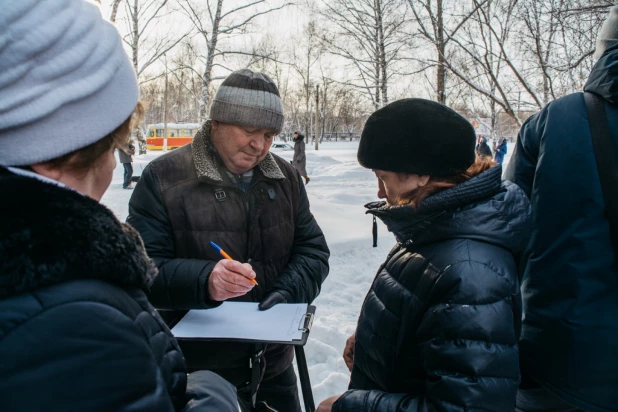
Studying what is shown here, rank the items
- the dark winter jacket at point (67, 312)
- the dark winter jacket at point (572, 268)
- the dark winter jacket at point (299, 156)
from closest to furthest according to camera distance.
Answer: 1. the dark winter jacket at point (67, 312)
2. the dark winter jacket at point (572, 268)
3. the dark winter jacket at point (299, 156)

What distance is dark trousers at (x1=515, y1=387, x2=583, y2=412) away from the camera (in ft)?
4.67

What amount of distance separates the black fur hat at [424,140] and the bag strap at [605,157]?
442mm

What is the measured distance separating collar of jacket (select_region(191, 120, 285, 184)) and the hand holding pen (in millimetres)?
371

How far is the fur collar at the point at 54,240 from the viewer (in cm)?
57

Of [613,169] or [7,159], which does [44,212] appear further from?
[613,169]

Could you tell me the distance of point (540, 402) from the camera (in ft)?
4.84

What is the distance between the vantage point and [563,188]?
1.41 m

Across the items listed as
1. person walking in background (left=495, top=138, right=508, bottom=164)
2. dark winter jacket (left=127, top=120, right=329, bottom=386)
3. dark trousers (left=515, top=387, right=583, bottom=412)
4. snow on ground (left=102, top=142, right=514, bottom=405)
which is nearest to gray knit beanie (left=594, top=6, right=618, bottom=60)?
dark trousers (left=515, top=387, right=583, bottom=412)

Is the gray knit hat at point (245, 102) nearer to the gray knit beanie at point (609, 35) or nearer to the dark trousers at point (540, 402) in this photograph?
the gray knit beanie at point (609, 35)

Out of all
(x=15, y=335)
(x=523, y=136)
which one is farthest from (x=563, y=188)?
(x=15, y=335)

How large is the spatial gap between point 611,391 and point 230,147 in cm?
166

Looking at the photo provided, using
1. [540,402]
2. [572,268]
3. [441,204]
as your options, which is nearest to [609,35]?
[572,268]

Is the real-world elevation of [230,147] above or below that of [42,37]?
below

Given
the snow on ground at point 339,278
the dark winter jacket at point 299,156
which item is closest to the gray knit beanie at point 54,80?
the snow on ground at point 339,278
